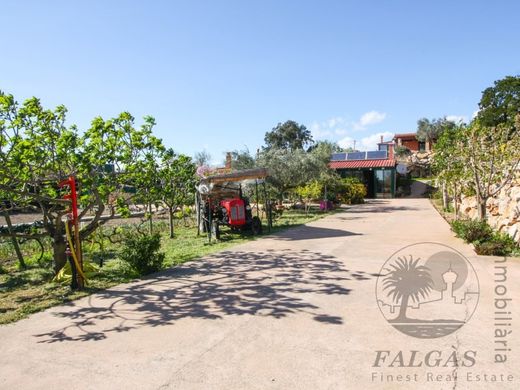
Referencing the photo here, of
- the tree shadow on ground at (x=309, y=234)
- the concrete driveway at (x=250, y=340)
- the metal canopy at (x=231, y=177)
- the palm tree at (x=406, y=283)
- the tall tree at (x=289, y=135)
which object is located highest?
the tall tree at (x=289, y=135)

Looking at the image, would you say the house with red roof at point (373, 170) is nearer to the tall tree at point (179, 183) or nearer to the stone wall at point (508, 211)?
the stone wall at point (508, 211)

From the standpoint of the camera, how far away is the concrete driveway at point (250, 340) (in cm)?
366

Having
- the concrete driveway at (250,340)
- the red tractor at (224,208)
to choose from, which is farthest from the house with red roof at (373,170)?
the concrete driveway at (250,340)

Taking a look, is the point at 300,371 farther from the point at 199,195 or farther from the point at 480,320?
the point at 199,195

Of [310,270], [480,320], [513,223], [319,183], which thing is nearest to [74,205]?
[310,270]

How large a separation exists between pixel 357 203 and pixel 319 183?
525cm

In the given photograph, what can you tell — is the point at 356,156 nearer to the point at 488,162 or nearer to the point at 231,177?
the point at 488,162

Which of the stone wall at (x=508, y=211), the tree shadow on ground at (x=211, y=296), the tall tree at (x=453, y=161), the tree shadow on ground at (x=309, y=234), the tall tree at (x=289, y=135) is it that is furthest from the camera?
the tall tree at (x=289, y=135)

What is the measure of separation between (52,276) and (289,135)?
43295 millimetres

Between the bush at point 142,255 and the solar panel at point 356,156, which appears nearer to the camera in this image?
the bush at point 142,255

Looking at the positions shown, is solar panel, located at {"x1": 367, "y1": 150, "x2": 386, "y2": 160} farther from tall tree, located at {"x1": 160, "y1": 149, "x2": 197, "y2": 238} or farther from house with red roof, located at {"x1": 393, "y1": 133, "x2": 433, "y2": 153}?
house with red roof, located at {"x1": 393, "y1": 133, "x2": 433, "y2": 153}

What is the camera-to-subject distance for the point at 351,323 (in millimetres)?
4922

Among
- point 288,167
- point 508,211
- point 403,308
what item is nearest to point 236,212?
point 403,308

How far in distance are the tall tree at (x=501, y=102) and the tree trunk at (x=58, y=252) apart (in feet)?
146
